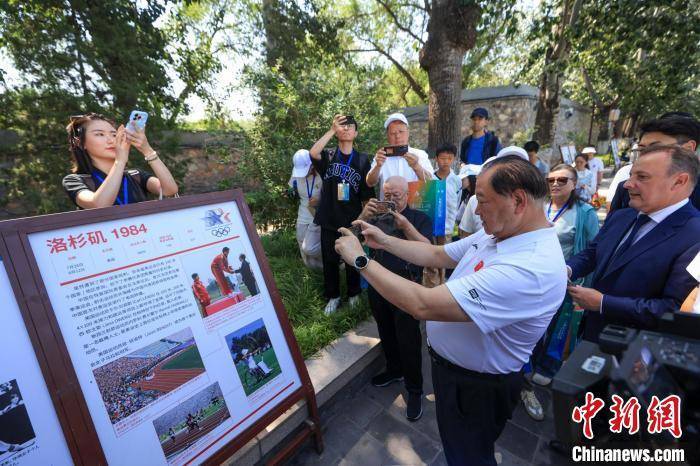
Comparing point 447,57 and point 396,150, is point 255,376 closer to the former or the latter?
point 396,150

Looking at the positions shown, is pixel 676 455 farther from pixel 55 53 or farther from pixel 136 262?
pixel 55 53

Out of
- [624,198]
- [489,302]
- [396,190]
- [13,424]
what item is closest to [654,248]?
[624,198]

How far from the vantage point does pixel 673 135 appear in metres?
2.32

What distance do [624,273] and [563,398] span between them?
58.6 inches

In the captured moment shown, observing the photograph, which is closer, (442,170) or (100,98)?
(442,170)

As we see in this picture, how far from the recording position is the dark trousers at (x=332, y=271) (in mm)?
3385

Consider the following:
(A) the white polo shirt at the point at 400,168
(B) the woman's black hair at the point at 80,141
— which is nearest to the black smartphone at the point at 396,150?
(A) the white polo shirt at the point at 400,168

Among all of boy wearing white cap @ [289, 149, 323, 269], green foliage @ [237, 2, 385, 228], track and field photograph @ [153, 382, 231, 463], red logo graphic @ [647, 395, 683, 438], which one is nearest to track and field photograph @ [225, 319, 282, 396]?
track and field photograph @ [153, 382, 231, 463]

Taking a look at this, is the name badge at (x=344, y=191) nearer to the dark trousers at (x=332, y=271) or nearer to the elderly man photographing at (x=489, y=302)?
the dark trousers at (x=332, y=271)

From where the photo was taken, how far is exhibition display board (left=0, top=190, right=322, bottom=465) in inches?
44.5

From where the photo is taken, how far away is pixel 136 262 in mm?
1354

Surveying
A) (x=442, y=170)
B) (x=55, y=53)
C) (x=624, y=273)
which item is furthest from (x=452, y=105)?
(x=55, y=53)

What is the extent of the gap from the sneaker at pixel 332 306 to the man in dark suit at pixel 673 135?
272 cm

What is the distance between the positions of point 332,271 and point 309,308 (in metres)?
0.51
